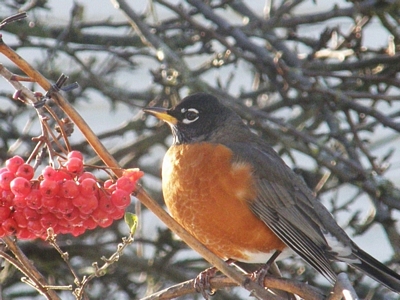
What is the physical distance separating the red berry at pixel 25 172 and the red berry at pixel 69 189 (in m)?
0.08

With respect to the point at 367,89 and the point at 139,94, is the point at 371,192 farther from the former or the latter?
the point at 139,94

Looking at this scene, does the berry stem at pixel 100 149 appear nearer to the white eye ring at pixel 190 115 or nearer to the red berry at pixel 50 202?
the red berry at pixel 50 202

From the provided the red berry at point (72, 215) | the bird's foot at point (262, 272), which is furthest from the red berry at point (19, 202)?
the bird's foot at point (262, 272)

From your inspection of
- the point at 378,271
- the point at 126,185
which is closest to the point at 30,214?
the point at 126,185

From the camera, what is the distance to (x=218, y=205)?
2.73 m

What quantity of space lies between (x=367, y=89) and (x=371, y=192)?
0.83 meters

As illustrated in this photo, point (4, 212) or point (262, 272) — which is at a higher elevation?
point (262, 272)

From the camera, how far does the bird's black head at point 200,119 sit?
3.06 meters

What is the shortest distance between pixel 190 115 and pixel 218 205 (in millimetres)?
571

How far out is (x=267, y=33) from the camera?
354cm

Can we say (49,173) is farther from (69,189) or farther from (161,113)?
(161,113)

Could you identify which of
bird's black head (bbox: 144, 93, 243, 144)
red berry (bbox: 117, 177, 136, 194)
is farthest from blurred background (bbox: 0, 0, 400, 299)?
red berry (bbox: 117, 177, 136, 194)

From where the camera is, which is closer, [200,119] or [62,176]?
[62,176]

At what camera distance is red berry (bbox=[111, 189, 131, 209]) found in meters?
1.56
